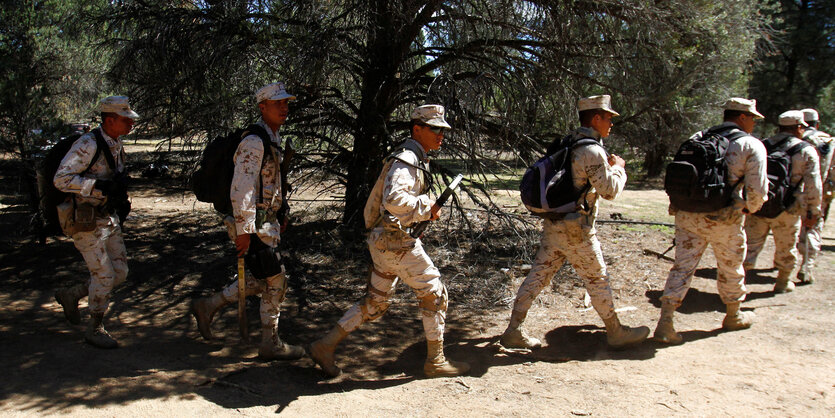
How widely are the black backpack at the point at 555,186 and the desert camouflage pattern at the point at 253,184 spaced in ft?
6.32

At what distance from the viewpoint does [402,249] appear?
3.88 metres

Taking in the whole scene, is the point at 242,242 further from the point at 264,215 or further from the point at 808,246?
the point at 808,246

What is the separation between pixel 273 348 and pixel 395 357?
98 cm

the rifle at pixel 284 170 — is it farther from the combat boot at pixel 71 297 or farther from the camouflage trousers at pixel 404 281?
the combat boot at pixel 71 297

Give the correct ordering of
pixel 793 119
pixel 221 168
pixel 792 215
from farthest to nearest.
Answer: pixel 792 215 < pixel 793 119 < pixel 221 168

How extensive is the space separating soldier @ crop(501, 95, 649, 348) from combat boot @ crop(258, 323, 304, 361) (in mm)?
1720

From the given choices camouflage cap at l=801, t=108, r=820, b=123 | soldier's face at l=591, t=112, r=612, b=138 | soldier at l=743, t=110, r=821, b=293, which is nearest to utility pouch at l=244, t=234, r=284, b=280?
soldier's face at l=591, t=112, r=612, b=138

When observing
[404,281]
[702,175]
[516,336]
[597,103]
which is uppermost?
[597,103]

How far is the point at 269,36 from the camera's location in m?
5.60

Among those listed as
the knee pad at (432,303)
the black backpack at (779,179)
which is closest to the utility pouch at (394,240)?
the knee pad at (432,303)

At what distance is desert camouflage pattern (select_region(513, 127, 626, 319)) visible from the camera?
414cm

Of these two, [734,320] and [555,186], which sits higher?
[555,186]

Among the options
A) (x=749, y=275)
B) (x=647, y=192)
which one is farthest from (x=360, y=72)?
(x=647, y=192)

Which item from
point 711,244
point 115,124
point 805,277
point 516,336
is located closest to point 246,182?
point 115,124
